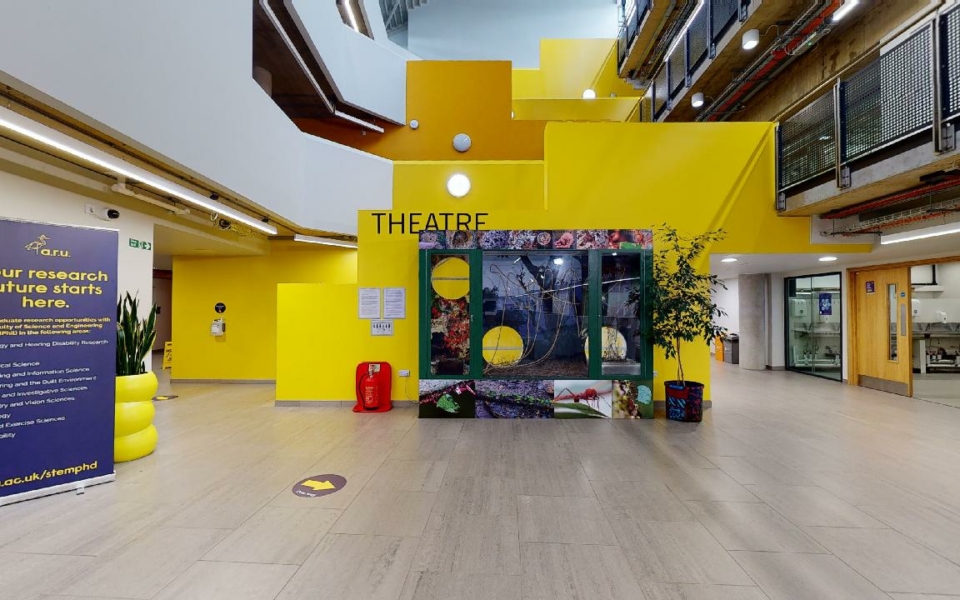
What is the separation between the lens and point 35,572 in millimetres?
2232

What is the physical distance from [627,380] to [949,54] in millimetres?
4413

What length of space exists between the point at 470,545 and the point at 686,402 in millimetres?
3722

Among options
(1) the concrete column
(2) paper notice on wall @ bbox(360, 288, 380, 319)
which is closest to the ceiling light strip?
(2) paper notice on wall @ bbox(360, 288, 380, 319)

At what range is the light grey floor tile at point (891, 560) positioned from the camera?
2154mm

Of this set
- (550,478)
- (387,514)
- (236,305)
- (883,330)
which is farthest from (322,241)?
(883,330)

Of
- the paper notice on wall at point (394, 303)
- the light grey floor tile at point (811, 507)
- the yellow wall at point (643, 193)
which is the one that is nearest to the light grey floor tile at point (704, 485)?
the light grey floor tile at point (811, 507)

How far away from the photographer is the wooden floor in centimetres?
215

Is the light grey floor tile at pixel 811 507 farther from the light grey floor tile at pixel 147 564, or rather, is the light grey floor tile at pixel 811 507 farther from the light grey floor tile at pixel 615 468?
the light grey floor tile at pixel 147 564

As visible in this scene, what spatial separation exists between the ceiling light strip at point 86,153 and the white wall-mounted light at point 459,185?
333 cm

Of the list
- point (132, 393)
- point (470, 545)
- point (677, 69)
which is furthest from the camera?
point (677, 69)

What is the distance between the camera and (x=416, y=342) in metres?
5.90

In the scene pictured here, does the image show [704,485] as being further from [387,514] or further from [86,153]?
[86,153]

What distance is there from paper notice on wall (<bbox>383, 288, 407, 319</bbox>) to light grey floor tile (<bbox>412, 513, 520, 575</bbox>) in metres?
3.43

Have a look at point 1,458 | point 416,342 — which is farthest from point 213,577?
point 416,342
